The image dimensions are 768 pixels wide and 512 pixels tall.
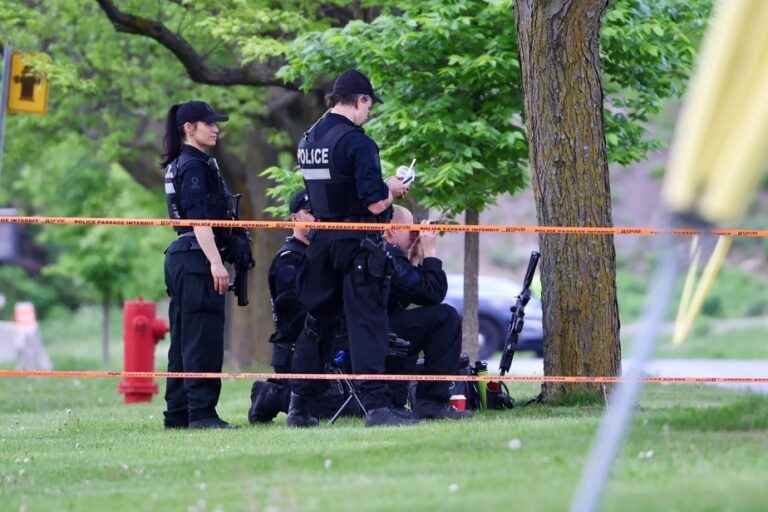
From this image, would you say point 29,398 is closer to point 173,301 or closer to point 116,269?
point 173,301

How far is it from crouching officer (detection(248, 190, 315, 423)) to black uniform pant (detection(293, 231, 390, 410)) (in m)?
0.66

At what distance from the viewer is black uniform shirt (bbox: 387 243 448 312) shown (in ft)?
35.3

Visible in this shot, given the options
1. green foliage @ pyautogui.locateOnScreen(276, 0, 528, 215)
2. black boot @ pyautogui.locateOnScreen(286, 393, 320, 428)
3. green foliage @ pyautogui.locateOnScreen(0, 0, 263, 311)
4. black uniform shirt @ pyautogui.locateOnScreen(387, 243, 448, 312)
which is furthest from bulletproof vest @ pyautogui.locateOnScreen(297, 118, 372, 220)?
green foliage @ pyautogui.locateOnScreen(0, 0, 263, 311)

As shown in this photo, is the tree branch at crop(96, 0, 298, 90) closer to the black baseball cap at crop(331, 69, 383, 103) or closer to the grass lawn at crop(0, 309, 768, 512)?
the grass lawn at crop(0, 309, 768, 512)

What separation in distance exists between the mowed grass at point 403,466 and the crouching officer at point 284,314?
1.79ft

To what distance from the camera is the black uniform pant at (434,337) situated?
36.2ft

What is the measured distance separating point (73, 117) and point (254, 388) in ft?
36.3

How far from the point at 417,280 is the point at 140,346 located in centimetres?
720

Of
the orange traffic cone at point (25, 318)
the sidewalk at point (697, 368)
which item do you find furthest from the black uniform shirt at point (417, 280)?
the orange traffic cone at point (25, 318)

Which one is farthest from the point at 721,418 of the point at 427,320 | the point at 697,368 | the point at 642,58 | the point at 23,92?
the point at 697,368

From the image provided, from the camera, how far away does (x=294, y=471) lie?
8047 mm

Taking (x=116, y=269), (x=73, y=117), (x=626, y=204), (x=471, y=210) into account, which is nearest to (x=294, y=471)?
(x=471, y=210)

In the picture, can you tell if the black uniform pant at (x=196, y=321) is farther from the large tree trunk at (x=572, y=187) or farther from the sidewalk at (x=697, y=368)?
the sidewalk at (x=697, y=368)

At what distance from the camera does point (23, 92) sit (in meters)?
15.0
